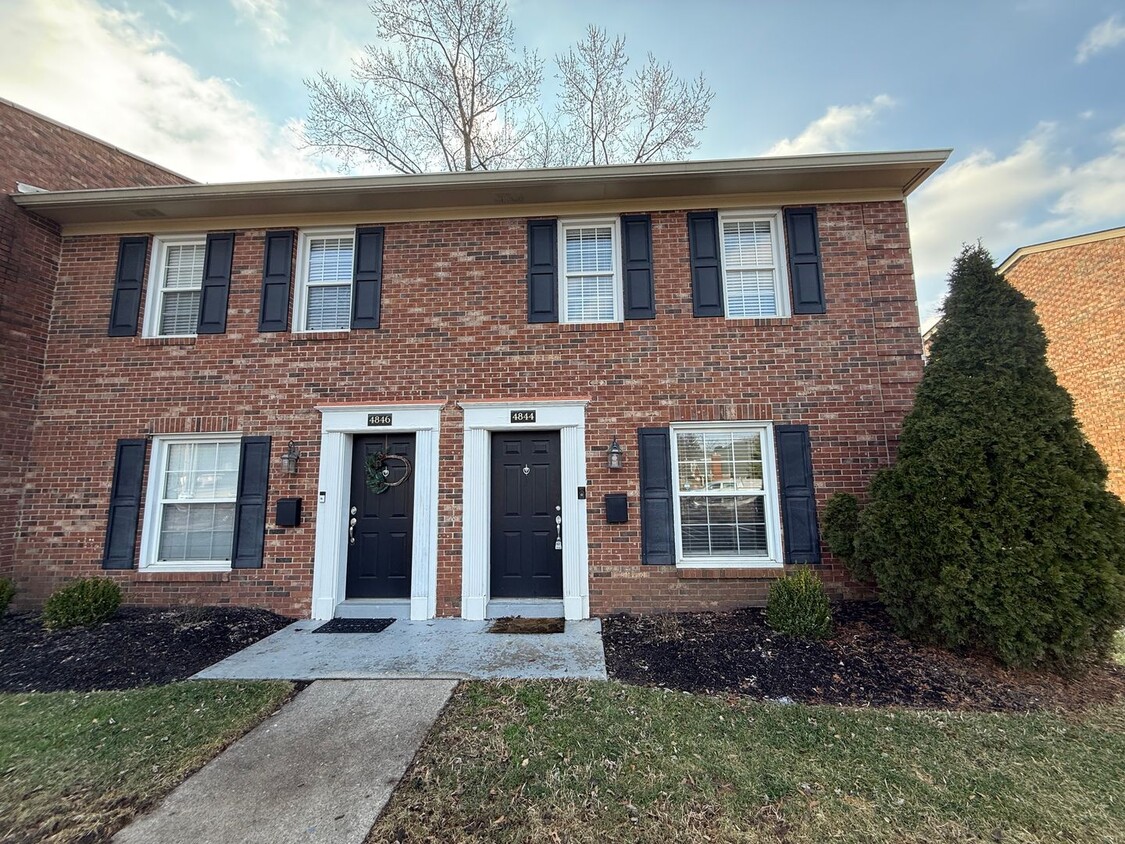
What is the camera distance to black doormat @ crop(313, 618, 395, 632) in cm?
523

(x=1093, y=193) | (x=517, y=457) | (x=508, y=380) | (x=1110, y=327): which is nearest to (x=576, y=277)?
(x=508, y=380)

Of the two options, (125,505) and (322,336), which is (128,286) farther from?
(125,505)

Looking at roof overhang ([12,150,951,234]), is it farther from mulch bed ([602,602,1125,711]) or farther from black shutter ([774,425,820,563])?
mulch bed ([602,602,1125,711])

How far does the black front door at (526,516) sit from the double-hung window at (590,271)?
1.62 metres

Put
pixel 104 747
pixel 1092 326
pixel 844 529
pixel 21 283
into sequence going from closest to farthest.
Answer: pixel 104 747 < pixel 844 529 < pixel 21 283 < pixel 1092 326

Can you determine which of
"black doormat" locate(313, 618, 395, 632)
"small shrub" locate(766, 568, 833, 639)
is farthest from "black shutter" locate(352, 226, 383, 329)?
"small shrub" locate(766, 568, 833, 639)

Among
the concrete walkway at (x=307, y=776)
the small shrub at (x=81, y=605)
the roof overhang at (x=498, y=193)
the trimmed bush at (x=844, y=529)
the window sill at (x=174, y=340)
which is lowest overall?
the concrete walkway at (x=307, y=776)

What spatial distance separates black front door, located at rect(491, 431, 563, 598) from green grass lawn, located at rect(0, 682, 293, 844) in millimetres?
2514

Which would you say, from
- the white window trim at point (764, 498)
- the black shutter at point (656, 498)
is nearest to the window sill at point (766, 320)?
the white window trim at point (764, 498)

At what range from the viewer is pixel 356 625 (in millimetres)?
5363

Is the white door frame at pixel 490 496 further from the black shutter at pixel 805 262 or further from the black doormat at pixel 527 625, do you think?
the black shutter at pixel 805 262

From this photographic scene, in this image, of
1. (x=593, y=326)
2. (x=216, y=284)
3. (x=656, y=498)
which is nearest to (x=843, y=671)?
(x=656, y=498)

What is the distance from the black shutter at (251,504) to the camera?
225 inches

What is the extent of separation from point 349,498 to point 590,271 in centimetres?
418
